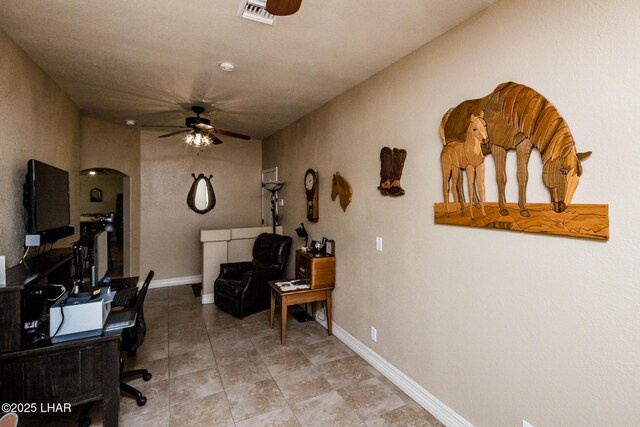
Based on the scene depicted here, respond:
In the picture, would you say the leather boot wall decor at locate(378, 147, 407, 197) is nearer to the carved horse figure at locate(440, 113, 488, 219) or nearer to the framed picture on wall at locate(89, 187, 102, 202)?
the carved horse figure at locate(440, 113, 488, 219)

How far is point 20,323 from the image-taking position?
1.69 metres

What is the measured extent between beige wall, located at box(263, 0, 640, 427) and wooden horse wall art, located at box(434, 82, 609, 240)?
1.9 inches

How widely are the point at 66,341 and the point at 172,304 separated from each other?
289 centimetres

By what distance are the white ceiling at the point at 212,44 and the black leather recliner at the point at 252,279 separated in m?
2.18

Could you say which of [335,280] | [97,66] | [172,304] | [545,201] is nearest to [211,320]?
[172,304]

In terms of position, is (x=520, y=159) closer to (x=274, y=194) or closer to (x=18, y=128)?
(x=18, y=128)

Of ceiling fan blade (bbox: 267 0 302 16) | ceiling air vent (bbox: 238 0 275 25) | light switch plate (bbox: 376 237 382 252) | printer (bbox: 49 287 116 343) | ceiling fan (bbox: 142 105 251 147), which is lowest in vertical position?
printer (bbox: 49 287 116 343)

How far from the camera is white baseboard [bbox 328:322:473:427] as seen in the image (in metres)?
2.14

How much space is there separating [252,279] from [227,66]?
2.66m

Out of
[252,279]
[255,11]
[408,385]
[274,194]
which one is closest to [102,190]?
[274,194]

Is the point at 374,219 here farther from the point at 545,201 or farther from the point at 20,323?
the point at 20,323

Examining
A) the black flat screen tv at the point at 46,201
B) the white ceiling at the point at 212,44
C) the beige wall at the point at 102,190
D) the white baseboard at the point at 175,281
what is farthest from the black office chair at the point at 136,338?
the beige wall at the point at 102,190

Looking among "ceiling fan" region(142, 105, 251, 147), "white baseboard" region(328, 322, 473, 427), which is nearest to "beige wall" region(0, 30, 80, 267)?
"ceiling fan" region(142, 105, 251, 147)

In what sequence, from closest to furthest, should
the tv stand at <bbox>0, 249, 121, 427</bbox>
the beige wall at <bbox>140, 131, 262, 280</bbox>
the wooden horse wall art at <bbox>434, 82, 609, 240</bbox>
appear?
the wooden horse wall art at <bbox>434, 82, 609, 240</bbox>, the tv stand at <bbox>0, 249, 121, 427</bbox>, the beige wall at <bbox>140, 131, 262, 280</bbox>
